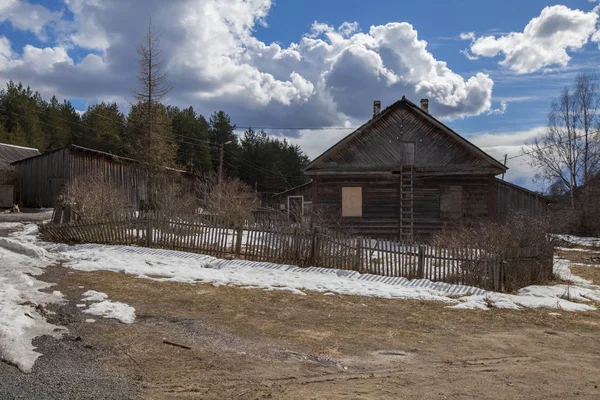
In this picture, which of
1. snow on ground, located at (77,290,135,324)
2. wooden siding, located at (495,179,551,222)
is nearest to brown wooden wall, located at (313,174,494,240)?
wooden siding, located at (495,179,551,222)

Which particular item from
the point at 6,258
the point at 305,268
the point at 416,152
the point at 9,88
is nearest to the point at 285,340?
the point at 305,268

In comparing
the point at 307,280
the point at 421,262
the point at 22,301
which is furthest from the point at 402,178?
the point at 22,301

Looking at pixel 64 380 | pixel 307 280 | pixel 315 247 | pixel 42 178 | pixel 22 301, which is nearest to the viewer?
pixel 64 380

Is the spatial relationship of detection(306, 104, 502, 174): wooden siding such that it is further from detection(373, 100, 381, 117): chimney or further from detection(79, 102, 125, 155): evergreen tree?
detection(79, 102, 125, 155): evergreen tree

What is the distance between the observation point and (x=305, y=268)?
12.5 metres

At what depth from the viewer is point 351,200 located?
22.6m

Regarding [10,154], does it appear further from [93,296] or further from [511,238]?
[511,238]

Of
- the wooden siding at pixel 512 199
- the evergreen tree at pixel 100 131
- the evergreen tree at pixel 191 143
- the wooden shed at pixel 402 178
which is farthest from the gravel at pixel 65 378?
the evergreen tree at pixel 191 143

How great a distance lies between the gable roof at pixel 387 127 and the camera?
21.7 meters

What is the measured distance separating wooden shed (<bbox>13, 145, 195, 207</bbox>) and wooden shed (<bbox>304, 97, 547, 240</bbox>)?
1780 centimetres

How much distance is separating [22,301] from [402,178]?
17.5 meters

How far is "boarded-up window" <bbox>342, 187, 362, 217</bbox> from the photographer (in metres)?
22.5

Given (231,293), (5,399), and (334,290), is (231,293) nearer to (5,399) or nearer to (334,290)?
(334,290)

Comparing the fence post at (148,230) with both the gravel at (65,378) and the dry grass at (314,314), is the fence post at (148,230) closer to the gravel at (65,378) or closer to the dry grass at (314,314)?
the dry grass at (314,314)
